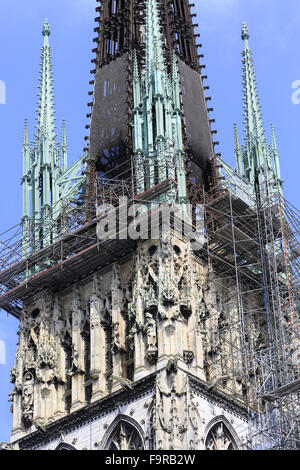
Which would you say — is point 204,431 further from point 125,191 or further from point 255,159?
point 255,159

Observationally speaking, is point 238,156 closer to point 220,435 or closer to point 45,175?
point 45,175

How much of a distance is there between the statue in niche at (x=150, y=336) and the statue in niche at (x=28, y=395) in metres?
5.32

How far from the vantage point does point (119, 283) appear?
176ft

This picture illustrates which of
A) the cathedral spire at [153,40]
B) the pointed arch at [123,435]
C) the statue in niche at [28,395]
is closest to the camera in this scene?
the pointed arch at [123,435]

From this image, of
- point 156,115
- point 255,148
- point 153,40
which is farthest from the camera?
point 255,148

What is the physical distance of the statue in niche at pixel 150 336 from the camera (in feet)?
166

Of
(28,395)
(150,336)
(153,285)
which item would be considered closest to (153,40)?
(153,285)

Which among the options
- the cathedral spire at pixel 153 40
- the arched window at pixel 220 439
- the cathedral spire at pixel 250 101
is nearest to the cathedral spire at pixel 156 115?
the cathedral spire at pixel 153 40

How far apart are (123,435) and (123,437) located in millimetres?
67

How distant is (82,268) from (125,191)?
125 inches

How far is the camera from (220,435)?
50.7 metres

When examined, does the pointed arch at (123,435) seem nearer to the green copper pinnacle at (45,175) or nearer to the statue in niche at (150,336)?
the statue in niche at (150,336)

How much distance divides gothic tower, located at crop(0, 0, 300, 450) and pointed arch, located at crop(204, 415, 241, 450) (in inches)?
2.8

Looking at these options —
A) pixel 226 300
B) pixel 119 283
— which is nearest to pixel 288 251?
pixel 226 300
